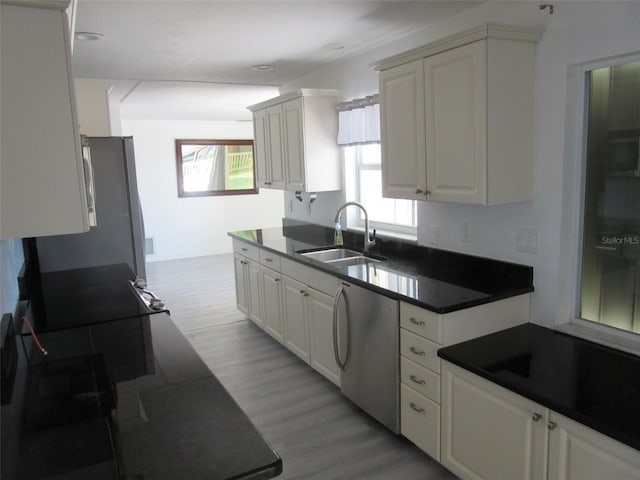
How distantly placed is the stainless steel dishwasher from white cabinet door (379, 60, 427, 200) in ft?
2.17

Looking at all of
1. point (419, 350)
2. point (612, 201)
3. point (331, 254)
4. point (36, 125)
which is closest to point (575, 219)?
point (612, 201)

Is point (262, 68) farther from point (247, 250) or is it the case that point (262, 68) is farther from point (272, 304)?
point (272, 304)

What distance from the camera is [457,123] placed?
2346mm

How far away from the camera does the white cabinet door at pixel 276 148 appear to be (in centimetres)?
414

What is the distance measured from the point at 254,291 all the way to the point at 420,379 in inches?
92.5

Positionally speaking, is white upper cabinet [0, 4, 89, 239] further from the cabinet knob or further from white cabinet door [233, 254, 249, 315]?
white cabinet door [233, 254, 249, 315]

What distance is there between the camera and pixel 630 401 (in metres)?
1.61

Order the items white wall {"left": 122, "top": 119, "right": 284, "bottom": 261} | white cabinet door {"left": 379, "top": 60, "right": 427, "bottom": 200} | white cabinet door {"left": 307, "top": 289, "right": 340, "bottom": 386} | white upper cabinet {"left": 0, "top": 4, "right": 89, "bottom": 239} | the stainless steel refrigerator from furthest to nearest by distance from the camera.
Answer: white wall {"left": 122, "top": 119, "right": 284, "bottom": 261}
the stainless steel refrigerator
white cabinet door {"left": 307, "top": 289, "right": 340, "bottom": 386}
white cabinet door {"left": 379, "top": 60, "right": 427, "bottom": 200}
white upper cabinet {"left": 0, "top": 4, "right": 89, "bottom": 239}

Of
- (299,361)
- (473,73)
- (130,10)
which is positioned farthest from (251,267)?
(473,73)

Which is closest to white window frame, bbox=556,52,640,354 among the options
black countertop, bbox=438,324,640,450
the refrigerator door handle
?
black countertop, bbox=438,324,640,450

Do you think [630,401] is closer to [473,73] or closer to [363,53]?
[473,73]

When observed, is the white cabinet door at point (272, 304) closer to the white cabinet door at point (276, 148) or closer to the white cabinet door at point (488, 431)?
the white cabinet door at point (276, 148)

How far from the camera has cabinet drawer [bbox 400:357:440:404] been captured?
2.25 m

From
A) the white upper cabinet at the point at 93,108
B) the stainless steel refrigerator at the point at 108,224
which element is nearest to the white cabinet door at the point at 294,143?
the stainless steel refrigerator at the point at 108,224
